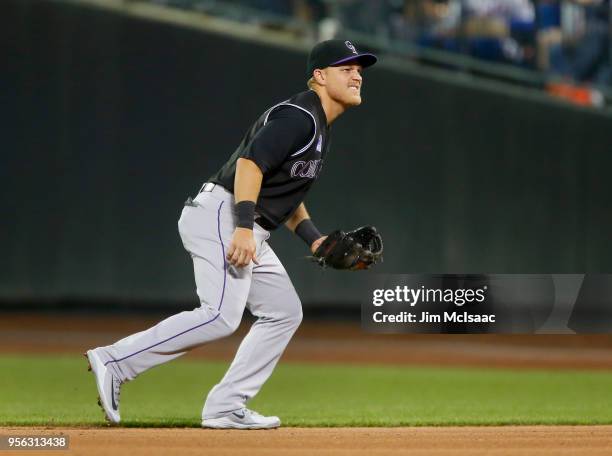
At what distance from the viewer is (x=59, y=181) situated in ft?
41.5

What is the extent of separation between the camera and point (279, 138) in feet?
14.0

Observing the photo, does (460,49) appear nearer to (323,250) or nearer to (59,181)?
(59,181)

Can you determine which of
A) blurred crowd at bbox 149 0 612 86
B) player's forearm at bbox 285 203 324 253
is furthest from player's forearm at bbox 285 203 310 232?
blurred crowd at bbox 149 0 612 86

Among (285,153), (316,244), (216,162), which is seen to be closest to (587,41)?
(216,162)

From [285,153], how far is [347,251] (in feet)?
1.90

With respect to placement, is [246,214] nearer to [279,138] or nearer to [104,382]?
[279,138]

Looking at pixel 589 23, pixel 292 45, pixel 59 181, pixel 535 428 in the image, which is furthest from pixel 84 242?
pixel 535 428

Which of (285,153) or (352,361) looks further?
(352,361)

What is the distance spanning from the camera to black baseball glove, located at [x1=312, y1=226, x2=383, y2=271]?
4.62 meters

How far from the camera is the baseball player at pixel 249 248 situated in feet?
14.0

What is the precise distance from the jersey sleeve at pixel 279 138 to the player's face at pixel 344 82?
231 mm

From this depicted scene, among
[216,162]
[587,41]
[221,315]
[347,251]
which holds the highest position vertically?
[587,41]

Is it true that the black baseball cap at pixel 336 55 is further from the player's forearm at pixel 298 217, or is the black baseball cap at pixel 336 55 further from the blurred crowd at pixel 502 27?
the blurred crowd at pixel 502 27

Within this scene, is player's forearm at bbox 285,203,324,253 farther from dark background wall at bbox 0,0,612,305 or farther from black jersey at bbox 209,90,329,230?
dark background wall at bbox 0,0,612,305
